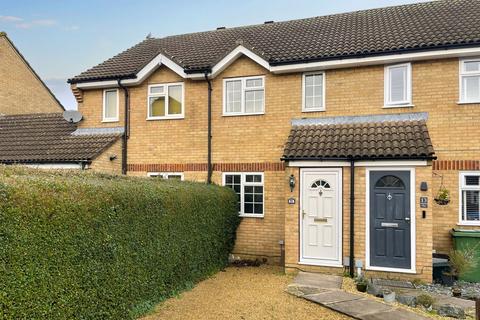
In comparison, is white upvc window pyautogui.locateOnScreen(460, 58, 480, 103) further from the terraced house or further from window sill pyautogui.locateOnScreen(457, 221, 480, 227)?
window sill pyautogui.locateOnScreen(457, 221, 480, 227)

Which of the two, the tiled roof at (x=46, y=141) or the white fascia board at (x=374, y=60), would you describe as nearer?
the white fascia board at (x=374, y=60)

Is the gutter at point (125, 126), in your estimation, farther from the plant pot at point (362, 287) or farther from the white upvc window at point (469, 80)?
the white upvc window at point (469, 80)

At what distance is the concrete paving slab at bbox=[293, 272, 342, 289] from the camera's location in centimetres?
858

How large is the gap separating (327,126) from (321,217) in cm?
286

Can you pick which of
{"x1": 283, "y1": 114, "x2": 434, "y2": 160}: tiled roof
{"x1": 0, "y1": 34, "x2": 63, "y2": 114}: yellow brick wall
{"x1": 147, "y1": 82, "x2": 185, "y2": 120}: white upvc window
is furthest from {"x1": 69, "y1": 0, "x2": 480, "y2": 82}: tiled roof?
{"x1": 0, "y1": 34, "x2": 63, "y2": 114}: yellow brick wall

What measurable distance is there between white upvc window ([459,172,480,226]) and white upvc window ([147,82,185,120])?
834 centimetres

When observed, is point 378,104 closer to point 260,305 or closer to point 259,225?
point 259,225

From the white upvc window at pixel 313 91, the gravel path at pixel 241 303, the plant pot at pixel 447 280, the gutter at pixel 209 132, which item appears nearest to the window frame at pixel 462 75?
the white upvc window at pixel 313 91

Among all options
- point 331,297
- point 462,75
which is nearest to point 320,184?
point 331,297

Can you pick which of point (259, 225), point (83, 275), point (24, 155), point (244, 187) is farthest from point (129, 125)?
point (83, 275)

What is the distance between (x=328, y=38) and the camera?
12992mm

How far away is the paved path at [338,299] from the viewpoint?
675 centimetres

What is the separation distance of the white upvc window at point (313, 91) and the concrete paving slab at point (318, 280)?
16.0 ft

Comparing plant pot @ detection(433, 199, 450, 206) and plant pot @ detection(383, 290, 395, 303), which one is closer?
plant pot @ detection(383, 290, 395, 303)
